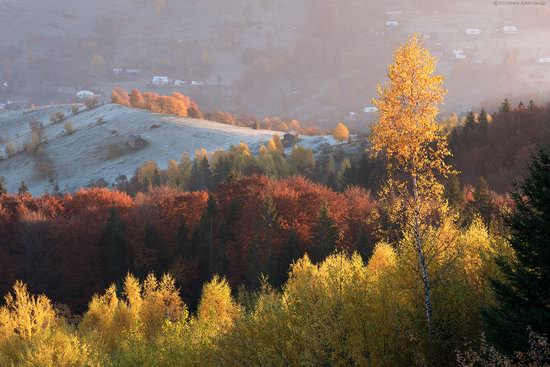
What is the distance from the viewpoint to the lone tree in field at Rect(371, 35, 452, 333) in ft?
89.9

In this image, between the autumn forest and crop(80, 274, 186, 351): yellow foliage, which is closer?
the autumn forest

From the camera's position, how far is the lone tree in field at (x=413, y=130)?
27.4 m

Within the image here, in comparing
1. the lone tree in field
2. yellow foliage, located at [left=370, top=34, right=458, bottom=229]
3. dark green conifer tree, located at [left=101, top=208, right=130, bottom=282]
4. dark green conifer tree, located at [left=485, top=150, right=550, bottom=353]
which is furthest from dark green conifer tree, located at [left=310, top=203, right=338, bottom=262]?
dark green conifer tree, located at [left=485, top=150, right=550, bottom=353]

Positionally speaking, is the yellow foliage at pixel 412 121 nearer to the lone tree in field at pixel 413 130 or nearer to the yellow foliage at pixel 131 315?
the lone tree in field at pixel 413 130

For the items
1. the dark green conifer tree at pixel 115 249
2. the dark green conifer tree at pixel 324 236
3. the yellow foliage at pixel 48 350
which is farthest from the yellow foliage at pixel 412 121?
the dark green conifer tree at pixel 115 249

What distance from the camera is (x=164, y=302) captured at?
64.6 metres

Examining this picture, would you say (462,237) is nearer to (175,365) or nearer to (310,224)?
(175,365)

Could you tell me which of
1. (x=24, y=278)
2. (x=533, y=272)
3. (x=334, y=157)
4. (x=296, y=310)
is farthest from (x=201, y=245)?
(x=334, y=157)

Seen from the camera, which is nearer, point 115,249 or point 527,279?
point 527,279

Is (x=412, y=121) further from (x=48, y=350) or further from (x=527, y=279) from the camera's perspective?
(x=48, y=350)

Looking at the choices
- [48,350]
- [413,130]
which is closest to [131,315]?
[48,350]

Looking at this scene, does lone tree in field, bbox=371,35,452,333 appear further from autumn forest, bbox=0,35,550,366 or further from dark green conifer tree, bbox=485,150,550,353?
dark green conifer tree, bbox=485,150,550,353

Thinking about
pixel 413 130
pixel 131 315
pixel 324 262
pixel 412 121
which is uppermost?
pixel 412 121

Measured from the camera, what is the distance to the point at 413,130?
90.0 feet
